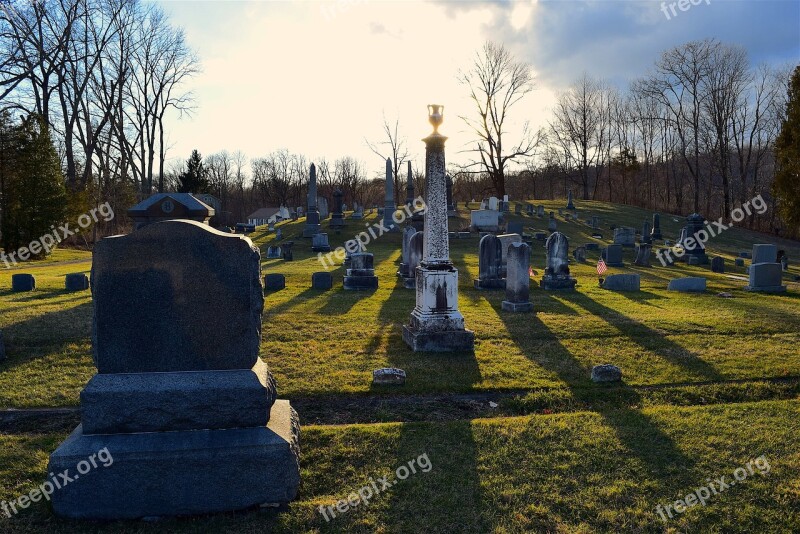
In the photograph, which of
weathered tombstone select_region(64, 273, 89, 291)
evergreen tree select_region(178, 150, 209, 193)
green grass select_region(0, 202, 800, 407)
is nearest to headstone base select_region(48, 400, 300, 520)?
green grass select_region(0, 202, 800, 407)

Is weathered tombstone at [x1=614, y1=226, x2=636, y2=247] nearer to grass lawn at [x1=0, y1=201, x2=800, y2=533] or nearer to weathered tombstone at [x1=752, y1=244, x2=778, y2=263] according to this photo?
weathered tombstone at [x1=752, y1=244, x2=778, y2=263]

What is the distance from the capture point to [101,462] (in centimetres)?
329

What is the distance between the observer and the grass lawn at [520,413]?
3459mm

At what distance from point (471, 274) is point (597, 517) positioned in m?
13.7

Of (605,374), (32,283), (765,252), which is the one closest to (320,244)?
(32,283)

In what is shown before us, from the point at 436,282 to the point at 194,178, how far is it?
3881 cm

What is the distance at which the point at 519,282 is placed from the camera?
1096cm

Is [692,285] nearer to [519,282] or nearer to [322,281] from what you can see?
[519,282]

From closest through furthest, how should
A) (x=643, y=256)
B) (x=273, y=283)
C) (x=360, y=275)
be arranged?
(x=273, y=283), (x=360, y=275), (x=643, y=256)

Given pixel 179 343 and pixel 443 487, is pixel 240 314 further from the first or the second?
pixel 443 487

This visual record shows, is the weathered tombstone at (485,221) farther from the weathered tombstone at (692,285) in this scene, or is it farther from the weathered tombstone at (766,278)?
the weathered tombstone at (766,278)

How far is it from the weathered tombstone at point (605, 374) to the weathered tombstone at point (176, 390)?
4437 millimetres

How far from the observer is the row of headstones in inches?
503

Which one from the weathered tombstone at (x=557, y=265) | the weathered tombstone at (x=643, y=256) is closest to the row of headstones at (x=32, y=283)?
the weathered tombstone at (x=557, y=265)
